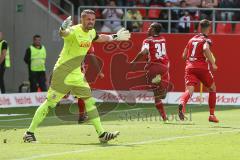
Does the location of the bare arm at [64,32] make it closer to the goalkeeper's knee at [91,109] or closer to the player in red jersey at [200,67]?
the goalkeeper's knee at [91,109]

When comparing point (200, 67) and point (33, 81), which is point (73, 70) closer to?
point (200, 67)

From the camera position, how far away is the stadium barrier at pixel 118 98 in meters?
25.7

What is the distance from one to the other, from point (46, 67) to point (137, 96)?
5.28m

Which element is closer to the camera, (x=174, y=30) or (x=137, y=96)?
(x=137, y=96)

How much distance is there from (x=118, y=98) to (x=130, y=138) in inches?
503

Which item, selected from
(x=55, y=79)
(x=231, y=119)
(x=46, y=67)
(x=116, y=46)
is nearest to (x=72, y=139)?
(x=55, y=79)

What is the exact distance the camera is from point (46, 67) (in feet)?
104

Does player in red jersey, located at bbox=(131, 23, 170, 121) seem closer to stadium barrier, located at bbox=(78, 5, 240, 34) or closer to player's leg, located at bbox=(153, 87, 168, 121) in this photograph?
player's leg, located at bbox=(153, 87, 168, 121)

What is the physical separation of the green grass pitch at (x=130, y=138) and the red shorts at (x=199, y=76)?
37.5 inches

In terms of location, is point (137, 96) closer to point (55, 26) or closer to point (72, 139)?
point (55, 26)

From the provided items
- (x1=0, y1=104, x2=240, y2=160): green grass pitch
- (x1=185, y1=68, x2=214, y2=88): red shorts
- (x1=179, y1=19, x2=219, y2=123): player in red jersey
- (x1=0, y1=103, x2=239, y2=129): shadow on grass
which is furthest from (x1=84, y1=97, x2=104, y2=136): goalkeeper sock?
(x1=185, y1=68, x2=214, y2=88): red shorts

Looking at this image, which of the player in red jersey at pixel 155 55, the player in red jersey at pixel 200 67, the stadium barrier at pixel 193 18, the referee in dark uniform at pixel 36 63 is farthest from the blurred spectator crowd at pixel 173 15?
the player in red jersey at pixel 200 67

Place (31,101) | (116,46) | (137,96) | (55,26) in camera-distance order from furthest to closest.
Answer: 1. (55,26)
2. (116,46)
3. (137,96)
4. (31,101)

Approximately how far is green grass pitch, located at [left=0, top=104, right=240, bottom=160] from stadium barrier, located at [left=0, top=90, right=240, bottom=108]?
281cm
